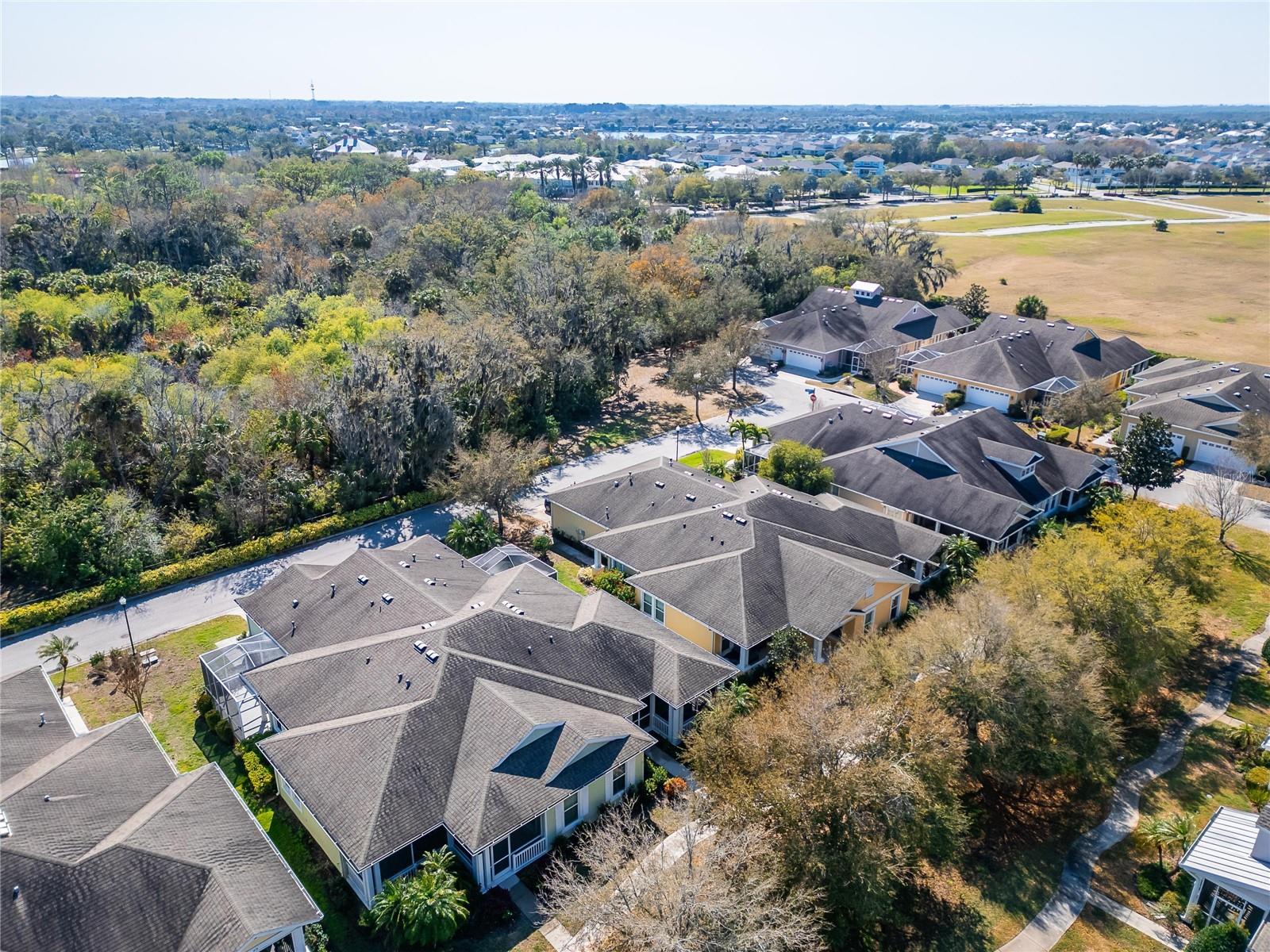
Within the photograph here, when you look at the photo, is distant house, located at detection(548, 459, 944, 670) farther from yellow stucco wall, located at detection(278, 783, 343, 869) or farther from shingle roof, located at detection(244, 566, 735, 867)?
yellow stucco wall, located at detection(278, 783, 343, 869)

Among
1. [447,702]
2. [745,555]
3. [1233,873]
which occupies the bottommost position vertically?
[1233,873]

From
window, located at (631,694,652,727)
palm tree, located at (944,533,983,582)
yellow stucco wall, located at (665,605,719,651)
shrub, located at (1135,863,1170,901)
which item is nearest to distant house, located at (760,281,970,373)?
palm tree, located at (944,533,983,582)

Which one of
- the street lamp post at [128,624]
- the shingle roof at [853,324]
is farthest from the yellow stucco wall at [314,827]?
the shingle roof at [853,324]

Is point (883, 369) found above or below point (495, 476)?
below

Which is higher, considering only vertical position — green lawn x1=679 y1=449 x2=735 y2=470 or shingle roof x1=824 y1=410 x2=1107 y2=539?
shingle roof x1=824 y1=410 x2=1107 y2=539

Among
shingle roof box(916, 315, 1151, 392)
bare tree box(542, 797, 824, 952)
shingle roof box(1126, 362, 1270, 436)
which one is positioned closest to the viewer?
bare tree box(542, 797, 824, 952)

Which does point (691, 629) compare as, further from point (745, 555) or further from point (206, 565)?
point (206, 565)

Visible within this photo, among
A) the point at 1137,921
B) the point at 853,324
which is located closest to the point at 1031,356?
the point at 853,324
